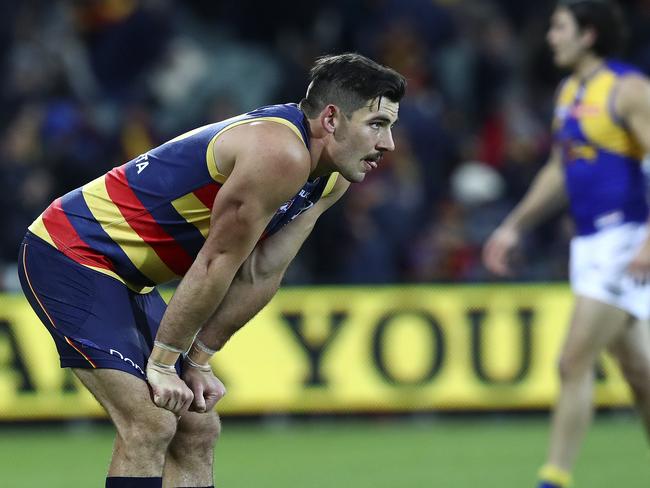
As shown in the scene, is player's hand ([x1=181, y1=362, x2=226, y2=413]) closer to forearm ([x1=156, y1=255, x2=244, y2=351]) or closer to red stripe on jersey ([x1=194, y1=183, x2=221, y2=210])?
forearm ([x1=156, y1=255, x2=244, y2=351])

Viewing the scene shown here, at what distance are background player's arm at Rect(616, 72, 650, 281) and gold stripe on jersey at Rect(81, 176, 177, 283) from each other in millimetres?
2617

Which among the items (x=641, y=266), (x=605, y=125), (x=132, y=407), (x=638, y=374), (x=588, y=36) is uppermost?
(x=588, y=36)

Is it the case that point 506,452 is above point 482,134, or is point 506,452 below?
below

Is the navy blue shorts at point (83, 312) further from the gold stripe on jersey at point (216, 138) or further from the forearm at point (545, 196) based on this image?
the forearm at point (545, 196)

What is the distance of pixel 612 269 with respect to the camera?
6785 millimetres

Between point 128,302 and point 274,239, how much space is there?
25.9 inches

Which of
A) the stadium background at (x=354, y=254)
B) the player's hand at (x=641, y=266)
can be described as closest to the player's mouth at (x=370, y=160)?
the player's hand at (x=641, y=266)

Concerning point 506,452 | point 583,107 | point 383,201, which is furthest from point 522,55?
point 583,107

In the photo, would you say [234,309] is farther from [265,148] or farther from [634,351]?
[634,351]

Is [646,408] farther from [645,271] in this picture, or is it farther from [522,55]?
[522,55]

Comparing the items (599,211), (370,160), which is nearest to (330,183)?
(370,160)

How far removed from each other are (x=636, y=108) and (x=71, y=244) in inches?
122

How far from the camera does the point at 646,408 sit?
6.78m

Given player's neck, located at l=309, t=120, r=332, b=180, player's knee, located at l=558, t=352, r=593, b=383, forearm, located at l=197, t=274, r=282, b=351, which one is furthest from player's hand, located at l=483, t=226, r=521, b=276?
player's neck, located at l=309, t=120, r=332, b=180
